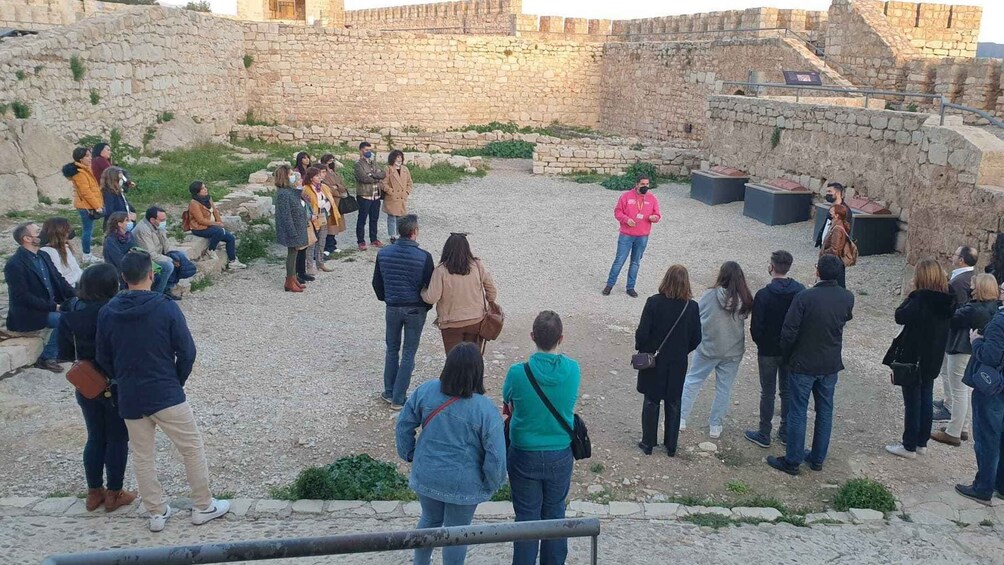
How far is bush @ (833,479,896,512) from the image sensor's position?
5.11 metres

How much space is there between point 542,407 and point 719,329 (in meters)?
2.47

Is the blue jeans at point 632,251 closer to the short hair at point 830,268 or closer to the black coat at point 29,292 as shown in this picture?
the short hair at point 830,268

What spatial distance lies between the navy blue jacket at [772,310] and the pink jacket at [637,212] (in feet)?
12.4

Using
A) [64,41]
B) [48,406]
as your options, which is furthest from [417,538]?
[64,41]

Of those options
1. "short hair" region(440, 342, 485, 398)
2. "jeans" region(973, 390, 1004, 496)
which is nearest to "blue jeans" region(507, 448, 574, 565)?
"short hair" region(440, 342, 485, 398)

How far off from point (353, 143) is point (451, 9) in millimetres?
11509

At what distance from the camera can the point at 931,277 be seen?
18.0 ft

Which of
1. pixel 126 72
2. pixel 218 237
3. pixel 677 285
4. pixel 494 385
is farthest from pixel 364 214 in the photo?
pixel 126 72

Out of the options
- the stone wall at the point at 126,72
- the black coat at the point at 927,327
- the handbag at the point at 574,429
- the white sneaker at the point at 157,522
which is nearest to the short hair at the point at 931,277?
the black coat at the point at 927,327

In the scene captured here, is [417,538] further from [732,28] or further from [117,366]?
[732,28]

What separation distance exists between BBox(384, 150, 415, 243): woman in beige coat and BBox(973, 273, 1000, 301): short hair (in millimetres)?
7425

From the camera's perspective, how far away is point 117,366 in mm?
4188

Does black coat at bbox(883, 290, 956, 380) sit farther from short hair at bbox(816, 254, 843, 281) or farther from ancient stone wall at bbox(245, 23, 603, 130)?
ancient stone wall at bbox(245, 23, 603, 130)

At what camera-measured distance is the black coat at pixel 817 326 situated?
5285mm
